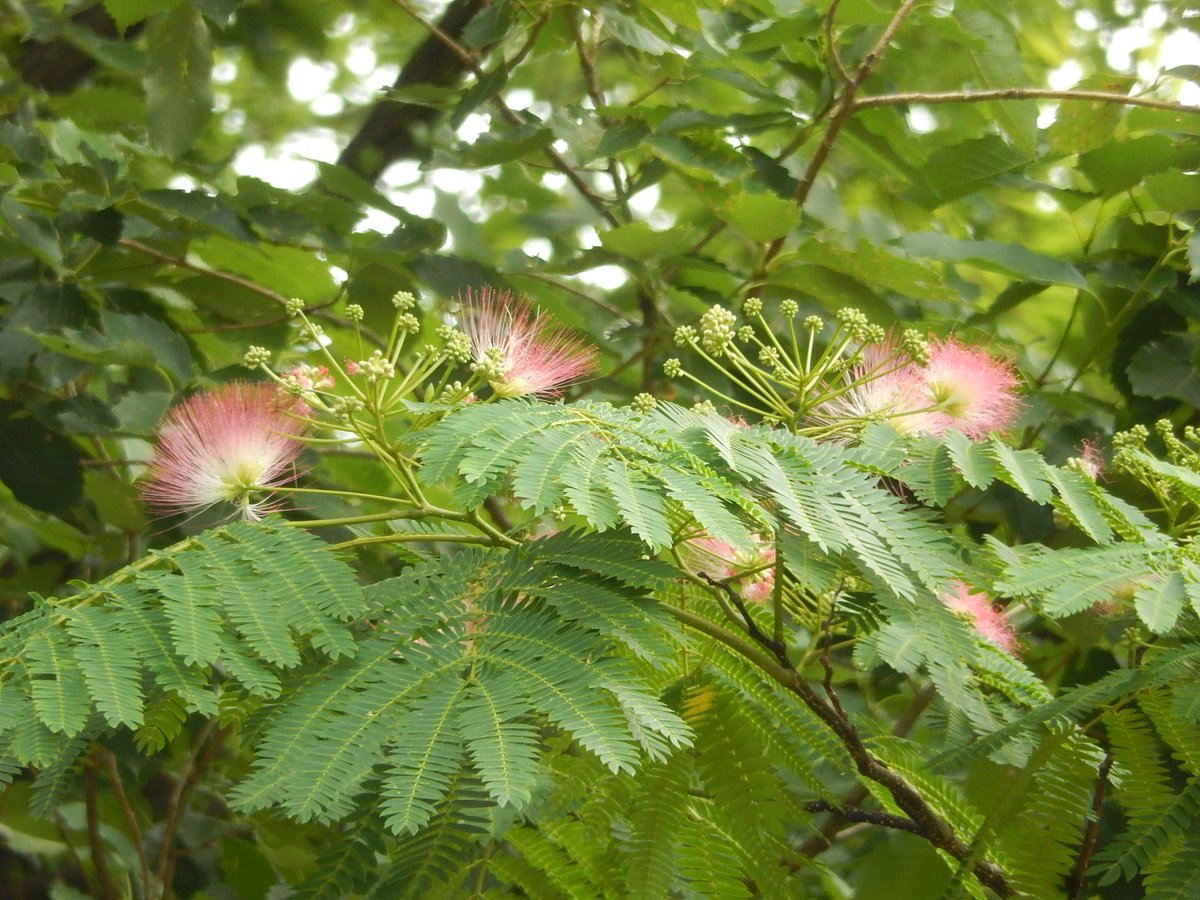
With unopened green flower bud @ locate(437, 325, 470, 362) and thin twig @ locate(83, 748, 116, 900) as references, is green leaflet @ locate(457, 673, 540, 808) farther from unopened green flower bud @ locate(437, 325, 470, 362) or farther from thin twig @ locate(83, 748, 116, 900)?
thin twig @ locate(83, 748, 116, 900)

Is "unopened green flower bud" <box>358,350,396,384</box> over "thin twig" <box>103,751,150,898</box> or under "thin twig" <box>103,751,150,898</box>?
over

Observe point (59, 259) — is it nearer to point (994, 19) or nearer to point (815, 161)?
point (815, 161)

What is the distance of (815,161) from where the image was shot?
2.48 meters

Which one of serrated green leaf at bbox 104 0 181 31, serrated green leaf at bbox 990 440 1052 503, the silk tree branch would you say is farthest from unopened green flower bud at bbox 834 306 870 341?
serrated green leaf at bbox 104 0 181 31

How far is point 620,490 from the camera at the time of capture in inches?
50.5

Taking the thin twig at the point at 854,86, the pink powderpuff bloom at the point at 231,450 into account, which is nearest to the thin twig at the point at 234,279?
the pink powderpuff bloom at the point at 231,450

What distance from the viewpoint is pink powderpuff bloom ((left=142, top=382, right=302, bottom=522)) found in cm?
168

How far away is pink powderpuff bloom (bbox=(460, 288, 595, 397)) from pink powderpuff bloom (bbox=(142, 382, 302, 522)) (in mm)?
293

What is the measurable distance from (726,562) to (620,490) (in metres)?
0.39

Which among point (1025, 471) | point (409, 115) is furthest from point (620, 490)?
point (409, 115)

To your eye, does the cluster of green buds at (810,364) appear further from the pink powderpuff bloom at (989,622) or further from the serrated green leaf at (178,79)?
the serrated green leaf at (178,79)

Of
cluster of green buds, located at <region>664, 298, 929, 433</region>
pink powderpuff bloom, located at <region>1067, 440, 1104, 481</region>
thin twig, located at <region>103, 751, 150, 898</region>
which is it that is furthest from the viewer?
thin twig, located at <region>103, 751, 150, 898</region>

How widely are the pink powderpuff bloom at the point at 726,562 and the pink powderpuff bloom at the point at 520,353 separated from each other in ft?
1.06

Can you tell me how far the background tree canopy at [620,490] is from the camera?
1.31 meters
